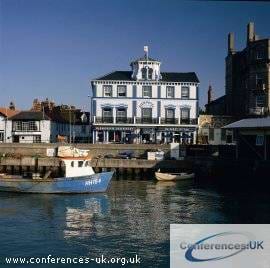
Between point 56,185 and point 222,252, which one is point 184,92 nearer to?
point 56,185

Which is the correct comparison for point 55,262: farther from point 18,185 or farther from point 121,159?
point 121,159

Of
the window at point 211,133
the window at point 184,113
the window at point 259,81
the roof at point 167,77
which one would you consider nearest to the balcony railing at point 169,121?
the window at point 184,113

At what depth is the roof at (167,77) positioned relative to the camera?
157ft

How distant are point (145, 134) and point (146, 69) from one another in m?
6.58

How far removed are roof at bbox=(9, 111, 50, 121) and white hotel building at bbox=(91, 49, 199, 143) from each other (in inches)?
230

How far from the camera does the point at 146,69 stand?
47469mm

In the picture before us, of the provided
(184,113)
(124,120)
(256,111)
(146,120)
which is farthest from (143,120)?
(256,111)

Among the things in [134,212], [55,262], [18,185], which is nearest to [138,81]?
[18,185]

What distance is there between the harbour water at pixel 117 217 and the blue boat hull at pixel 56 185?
0.63m

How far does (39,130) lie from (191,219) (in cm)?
3154

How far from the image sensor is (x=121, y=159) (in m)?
39.2

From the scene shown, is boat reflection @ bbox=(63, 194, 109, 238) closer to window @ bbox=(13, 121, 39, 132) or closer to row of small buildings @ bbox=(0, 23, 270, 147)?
row of small buildings @ bbox=(0, 23, 270, 147)

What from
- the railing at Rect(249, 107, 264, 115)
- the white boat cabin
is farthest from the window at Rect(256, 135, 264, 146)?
the white boat cabin

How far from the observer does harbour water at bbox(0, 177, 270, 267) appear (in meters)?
15.8
